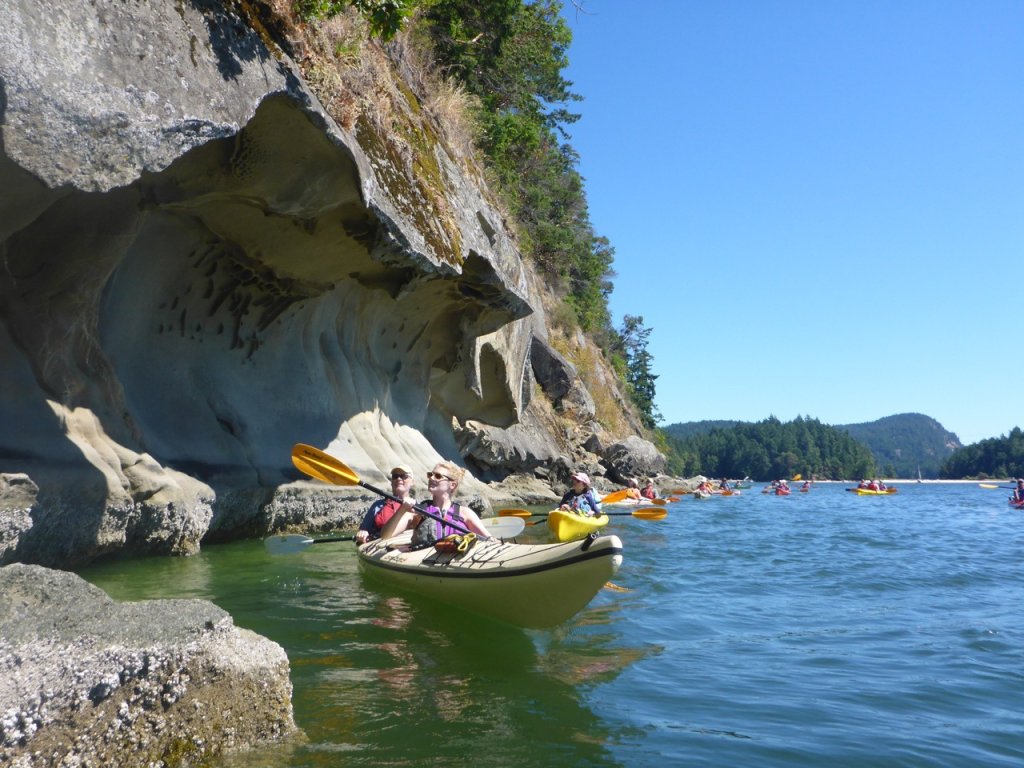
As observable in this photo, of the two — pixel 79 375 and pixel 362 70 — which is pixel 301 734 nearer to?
pixel 79 375

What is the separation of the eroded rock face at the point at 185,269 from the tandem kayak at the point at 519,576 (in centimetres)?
286

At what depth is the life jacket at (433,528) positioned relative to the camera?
6.91 meters

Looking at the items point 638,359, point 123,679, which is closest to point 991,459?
point 638,359

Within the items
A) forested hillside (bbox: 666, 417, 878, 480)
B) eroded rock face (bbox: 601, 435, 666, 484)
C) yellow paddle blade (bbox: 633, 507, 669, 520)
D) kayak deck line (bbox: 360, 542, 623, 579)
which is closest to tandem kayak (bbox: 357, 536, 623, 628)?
kayak deck line (bbox: 360, 542, 623, 579)

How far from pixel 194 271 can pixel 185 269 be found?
13cm

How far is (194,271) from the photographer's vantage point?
9031 millimetres

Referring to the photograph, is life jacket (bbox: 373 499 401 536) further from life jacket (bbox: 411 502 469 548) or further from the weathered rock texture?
the weathered rock texture

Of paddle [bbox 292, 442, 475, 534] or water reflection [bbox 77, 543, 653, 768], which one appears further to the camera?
paddle [bbox 292, 442, 475, 534]

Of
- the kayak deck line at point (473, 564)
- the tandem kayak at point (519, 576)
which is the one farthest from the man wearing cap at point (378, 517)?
the tandem kayak at point (519, 576)

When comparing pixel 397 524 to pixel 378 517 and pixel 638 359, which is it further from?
pixel 638 359

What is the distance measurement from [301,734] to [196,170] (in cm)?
553

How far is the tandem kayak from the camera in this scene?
15.4 ft

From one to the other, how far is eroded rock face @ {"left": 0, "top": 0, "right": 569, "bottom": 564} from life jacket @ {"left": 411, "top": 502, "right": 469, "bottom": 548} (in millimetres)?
2481

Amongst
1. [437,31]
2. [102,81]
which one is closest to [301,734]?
[102,81]
